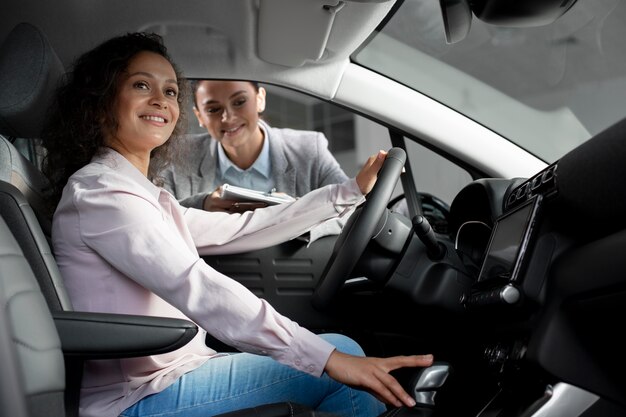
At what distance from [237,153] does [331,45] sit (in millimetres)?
924

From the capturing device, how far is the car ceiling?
1609 mm

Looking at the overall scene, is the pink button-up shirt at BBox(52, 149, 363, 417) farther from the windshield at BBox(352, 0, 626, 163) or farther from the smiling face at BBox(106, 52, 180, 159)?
the windshield at BBox(352, 0, 626, 163)

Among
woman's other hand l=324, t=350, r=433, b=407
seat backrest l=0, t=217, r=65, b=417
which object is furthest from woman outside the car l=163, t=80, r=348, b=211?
seat backrest l=0, t=217, r=65, b=417

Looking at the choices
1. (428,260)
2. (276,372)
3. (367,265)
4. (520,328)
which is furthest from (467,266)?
(276,372)

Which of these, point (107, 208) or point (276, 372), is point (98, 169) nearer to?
point (107, 208)

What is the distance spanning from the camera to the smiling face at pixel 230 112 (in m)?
2.49

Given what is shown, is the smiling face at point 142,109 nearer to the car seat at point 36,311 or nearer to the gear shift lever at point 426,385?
the car seat at point 36,311

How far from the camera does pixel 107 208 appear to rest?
1.22 m

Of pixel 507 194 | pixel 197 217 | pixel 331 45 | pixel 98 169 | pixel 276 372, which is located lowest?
pixel 276 372

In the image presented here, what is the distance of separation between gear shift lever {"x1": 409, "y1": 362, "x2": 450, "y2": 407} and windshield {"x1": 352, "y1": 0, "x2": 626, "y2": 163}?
0.78 metres

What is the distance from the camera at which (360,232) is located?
1.35m

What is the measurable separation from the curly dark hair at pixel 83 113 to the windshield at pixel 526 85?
0.65 metres

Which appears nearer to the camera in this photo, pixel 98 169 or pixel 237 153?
pixel 98 169

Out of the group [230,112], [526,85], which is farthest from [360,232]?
[230,112]
